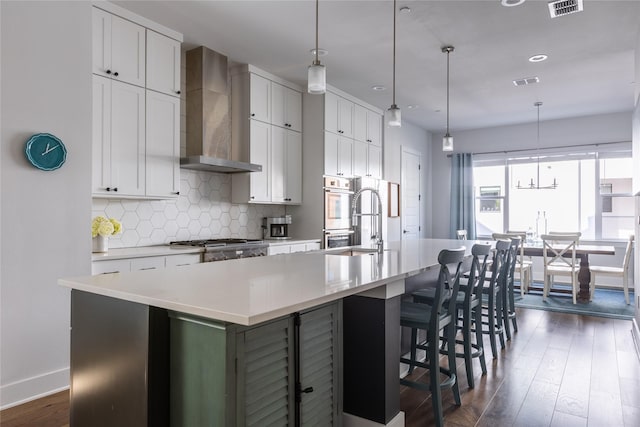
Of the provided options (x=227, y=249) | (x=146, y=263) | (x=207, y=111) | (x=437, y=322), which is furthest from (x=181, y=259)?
(x=437, y=322)

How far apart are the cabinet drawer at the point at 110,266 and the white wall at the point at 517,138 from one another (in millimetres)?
6378

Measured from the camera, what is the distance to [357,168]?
18.6 feet

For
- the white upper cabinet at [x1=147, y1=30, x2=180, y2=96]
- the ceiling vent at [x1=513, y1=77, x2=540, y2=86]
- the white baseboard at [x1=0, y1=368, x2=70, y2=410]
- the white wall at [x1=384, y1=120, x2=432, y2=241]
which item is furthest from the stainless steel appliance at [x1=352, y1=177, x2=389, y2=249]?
the white baseboard at [x1=0, y1=368, x2=70, y2=410]

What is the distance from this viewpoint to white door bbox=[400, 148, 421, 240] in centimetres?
730

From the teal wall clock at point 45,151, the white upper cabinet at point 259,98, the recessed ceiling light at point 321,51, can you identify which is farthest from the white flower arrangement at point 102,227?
the recessed ceiling light at point 321,51

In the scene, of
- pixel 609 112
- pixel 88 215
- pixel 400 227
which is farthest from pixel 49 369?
pixel 609 112

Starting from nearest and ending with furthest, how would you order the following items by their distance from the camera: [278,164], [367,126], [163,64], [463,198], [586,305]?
[163,64]
[278,164]
[586,305]
[367,126]
[463,198]

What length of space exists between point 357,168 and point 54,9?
150 inches

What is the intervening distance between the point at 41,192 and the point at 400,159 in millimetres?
5538

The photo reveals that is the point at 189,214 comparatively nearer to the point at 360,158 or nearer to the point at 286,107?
the point at 286,107

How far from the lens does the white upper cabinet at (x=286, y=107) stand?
473 centimetres

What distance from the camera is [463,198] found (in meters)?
7.83

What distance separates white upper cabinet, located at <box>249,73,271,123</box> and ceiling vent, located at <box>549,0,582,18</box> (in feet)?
9.11

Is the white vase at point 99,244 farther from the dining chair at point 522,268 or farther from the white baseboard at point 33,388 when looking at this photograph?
the dining chair at point 522,268
